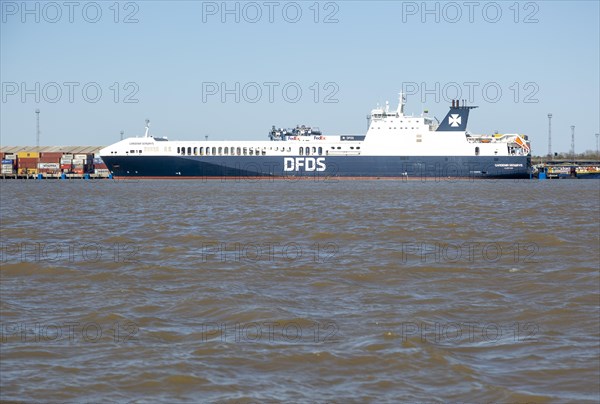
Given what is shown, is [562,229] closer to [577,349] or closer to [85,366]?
[577,349]

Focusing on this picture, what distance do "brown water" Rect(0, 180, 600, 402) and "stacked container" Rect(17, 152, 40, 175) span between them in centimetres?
9787

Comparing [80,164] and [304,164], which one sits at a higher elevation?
[80,164]

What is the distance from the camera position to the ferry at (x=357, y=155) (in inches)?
2805

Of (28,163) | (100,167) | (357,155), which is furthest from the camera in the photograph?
(100,167)

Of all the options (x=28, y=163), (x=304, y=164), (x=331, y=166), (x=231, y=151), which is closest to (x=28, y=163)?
(x=28, y=163)

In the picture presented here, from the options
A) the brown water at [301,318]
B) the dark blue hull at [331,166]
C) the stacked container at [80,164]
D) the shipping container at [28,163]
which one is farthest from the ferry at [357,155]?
the brown water at [301,318]

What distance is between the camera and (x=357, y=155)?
70938mm

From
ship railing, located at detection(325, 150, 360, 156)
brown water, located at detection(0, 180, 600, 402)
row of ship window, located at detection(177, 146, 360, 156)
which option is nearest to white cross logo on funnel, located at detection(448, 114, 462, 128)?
ship railing, located at detection(325, 150, 360, 156)

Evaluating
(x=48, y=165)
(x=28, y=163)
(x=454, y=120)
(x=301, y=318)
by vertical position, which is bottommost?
(x=301, y=318)

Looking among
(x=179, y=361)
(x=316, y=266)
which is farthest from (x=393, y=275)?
(x=179, y=361)

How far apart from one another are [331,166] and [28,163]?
5908 cm

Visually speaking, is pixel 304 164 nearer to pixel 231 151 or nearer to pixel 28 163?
pixel 231 151

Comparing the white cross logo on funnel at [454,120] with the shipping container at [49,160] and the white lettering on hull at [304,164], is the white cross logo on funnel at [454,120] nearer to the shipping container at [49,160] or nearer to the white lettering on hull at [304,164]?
the white lettering on hull at [304,164]

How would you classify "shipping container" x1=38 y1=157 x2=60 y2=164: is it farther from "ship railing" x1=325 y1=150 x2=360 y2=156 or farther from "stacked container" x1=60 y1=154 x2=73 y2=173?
"ship railing" x1=325 y1=150 x2=360 y2=156
